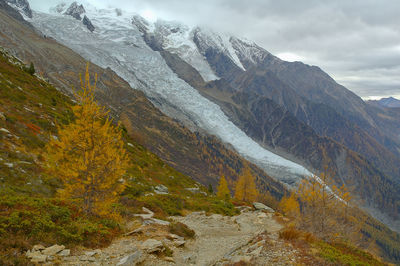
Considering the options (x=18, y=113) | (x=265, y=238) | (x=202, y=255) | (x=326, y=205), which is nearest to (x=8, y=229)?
(x=202, y=255)

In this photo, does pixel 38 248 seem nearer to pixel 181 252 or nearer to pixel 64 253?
pixel 64 253

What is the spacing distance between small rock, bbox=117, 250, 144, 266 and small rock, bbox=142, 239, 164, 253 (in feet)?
2.30

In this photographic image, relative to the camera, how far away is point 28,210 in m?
9.41

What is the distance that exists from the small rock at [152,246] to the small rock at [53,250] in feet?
9.49

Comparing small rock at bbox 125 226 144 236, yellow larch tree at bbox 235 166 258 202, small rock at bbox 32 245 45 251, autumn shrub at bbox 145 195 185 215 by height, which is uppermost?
small rock at bbox 32 245 45 251

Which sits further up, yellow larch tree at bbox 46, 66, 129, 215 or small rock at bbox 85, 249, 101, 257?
yellow larch tree at bbox 46, 66, 129, 215

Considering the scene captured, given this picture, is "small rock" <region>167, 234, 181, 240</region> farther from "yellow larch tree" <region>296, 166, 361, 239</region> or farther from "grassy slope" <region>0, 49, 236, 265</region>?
"yellow larch tree" <region>296, 166, 361, 239</region>

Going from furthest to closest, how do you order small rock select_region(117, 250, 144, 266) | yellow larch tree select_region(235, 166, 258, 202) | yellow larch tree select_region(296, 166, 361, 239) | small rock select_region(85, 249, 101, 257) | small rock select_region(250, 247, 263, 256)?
yellow larch tree select_region(235, 166, 258, 202), yellow larch tree select_region(296, 166, 361, 239), small rock select_region(250, 247, 263, 256), small rock select_region(85, 249, 101, 257), small rock select_region(117, 250, 144, 266)

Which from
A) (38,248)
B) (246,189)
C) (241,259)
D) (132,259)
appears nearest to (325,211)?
(241,259)

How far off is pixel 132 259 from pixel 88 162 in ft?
15.7

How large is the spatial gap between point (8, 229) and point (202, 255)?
737 centimetres

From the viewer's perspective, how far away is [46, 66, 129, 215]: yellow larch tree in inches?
432

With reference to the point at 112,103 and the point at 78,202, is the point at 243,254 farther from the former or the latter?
the point at 112,103

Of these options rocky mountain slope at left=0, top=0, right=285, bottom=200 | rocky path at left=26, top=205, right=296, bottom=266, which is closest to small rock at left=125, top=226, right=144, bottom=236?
rocky path at left=26, top=205, right=296, bottom=266
